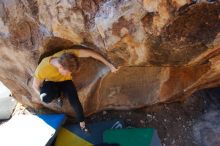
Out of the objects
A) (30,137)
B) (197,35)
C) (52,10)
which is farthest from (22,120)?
(197,35)

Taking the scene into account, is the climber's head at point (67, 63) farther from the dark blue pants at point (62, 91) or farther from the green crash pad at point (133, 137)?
the green crash pad at point (133, 137)

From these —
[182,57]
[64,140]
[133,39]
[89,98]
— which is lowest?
[64,140]

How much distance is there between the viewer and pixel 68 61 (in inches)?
179

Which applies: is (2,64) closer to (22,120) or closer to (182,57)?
(22,120)

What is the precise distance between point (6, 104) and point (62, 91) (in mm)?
1720

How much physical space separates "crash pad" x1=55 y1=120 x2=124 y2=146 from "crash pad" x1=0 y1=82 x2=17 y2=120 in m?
1.18

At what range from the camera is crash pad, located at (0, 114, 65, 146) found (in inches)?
204

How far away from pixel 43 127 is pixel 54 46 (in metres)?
1.16

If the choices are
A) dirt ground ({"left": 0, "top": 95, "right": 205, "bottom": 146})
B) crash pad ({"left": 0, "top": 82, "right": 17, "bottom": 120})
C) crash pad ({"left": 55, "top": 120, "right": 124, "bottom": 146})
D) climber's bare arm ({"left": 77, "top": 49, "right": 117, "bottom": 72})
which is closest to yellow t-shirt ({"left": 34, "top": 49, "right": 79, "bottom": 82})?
climber's bare arm ({"left": 77, "top": 49, "right": 117, "bottom": 72})

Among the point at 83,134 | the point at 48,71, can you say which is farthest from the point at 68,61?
the point at 83,134

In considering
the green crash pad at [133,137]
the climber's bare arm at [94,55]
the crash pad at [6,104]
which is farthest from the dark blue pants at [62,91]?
the crash pad at [6,104]

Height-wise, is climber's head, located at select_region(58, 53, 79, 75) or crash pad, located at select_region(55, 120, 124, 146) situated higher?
climber's head, located at select_region(58, 53, 79, 75)

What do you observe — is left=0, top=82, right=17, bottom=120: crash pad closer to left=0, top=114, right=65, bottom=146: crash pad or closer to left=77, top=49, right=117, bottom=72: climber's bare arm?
left=0, top=114, right=65, bottom=146: crash pad

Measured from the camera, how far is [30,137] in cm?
525
